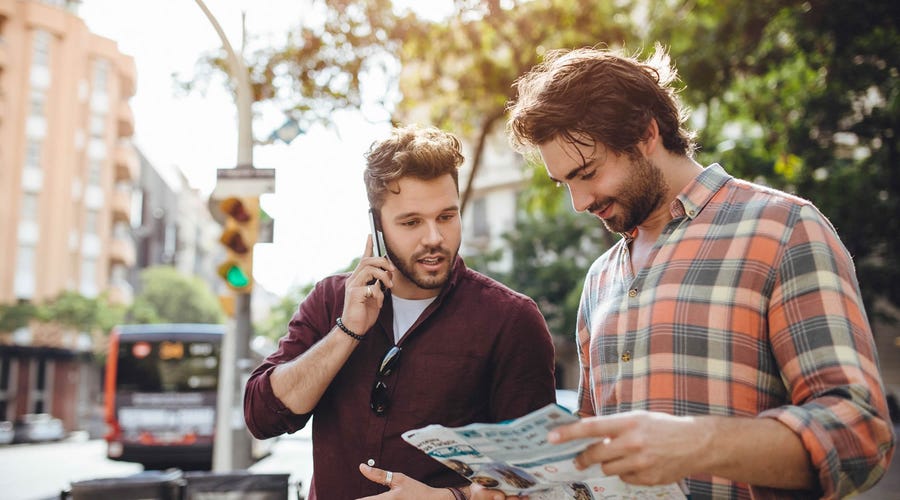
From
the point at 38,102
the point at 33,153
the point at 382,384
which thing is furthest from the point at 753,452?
the point at 38,102

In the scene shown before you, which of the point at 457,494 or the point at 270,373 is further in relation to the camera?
the point at 270,373

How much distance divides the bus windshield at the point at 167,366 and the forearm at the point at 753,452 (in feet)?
59.5

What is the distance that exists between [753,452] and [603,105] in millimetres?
979

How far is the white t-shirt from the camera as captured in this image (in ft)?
9.08

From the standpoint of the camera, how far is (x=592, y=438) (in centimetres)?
156

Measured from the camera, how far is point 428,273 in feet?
8.87

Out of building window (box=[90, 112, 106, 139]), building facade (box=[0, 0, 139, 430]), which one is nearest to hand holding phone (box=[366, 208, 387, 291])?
building facade (box=[0, 0, 139, 430])

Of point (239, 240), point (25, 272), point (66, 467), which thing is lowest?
point (66, 467)

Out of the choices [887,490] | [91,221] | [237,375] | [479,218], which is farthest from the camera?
[91,221]

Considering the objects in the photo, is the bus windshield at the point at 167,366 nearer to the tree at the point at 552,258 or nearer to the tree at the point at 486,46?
the tree at the point at 486,46

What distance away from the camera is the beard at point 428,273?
2693 mm

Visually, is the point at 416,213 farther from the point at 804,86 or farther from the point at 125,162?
the point at 125,162

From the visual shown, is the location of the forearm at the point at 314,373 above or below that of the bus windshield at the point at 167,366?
above

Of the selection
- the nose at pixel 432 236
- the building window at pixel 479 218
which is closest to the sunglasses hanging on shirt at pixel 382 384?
the nose at pixel 432 236
